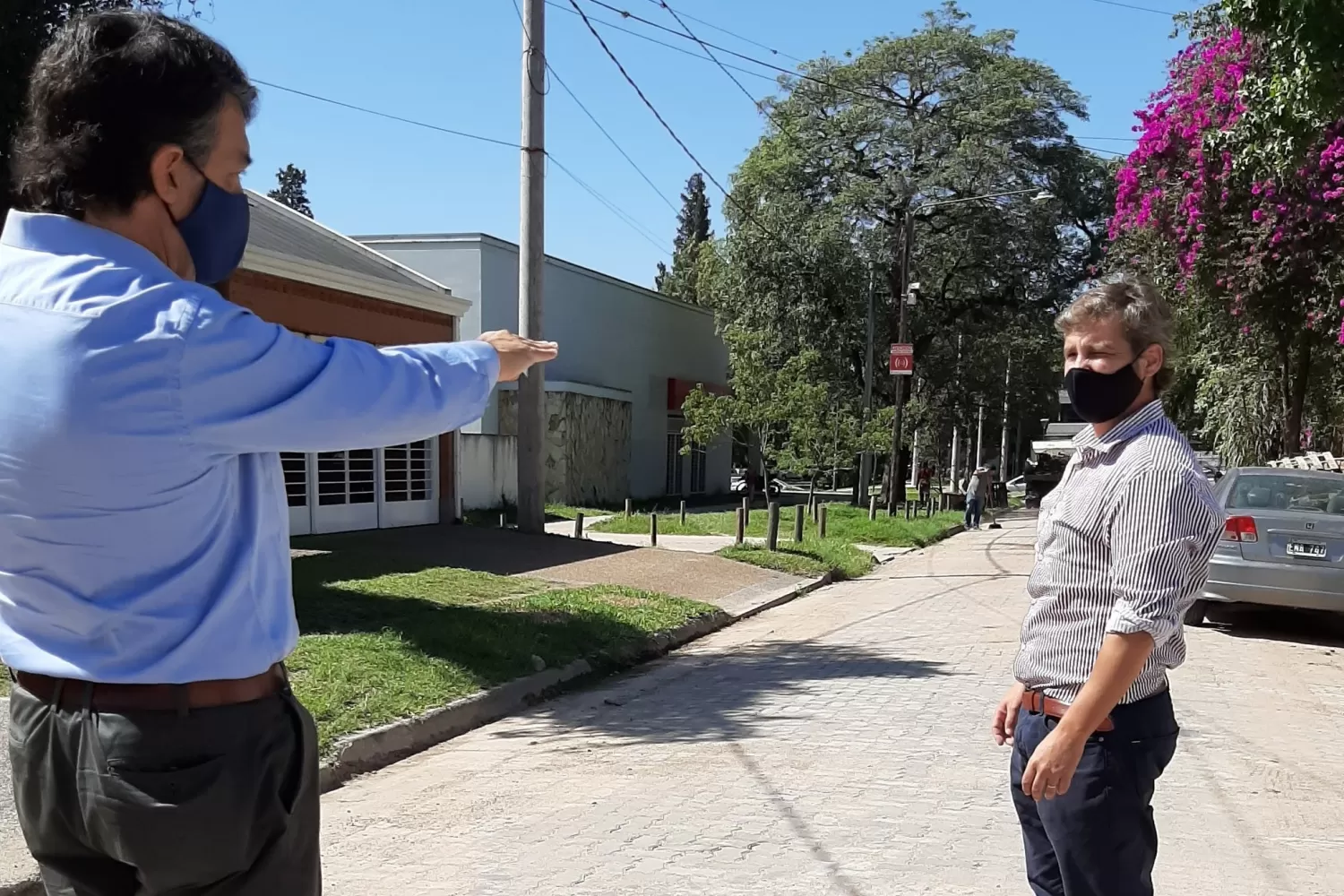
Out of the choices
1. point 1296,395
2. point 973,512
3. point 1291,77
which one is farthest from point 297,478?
point 973,512

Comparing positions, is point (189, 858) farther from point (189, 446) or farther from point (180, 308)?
point (180, 308)

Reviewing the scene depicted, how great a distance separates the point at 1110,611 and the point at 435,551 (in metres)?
12.5

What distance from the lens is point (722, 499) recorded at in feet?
127

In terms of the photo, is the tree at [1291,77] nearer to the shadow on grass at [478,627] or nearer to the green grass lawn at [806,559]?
the shadow on grass at [478,627]

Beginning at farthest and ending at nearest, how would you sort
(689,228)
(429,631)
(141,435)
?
(689,228) → (429,631) → (141,435)

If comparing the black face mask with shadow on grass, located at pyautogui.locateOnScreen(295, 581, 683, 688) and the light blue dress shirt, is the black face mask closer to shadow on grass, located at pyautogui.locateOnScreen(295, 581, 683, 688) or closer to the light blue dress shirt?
the light blue dress shirt

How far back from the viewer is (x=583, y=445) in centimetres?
2914

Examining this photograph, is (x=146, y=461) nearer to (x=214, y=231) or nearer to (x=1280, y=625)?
(x=214, y=231)

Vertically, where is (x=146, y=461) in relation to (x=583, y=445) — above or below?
below

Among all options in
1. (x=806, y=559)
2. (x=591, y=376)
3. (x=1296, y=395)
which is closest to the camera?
(x=806, y=559)

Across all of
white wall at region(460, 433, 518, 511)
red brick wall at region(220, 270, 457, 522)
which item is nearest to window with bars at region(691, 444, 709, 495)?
white wall at region(460, 433, 518, 511)

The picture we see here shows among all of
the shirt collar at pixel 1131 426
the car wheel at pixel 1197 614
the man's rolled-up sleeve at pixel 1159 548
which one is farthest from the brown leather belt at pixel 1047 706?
the car wheel at pixel 1197 614

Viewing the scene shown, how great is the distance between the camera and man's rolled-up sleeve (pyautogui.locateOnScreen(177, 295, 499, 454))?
62.7 inches

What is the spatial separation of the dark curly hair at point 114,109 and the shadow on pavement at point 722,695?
17.4ft
